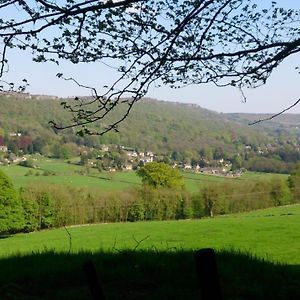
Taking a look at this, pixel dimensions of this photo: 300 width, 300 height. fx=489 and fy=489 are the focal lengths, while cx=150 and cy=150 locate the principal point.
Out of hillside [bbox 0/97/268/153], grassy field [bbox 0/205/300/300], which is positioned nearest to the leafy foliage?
hillside [bbox 0/97/268/153]

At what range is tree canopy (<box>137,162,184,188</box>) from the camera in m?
60.4

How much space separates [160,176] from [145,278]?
2201 inches

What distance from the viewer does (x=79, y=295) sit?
4422 millimetres

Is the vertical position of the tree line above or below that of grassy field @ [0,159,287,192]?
below

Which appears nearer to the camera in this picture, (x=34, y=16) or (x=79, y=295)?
(x=79, y=295)

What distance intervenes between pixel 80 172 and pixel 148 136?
4768 cm

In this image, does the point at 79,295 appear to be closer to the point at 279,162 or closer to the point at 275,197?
the point at 275,197

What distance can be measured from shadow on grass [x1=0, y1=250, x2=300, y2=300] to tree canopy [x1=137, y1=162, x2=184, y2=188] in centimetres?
5385

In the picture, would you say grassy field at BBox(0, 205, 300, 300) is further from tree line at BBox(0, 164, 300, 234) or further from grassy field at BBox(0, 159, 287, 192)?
grassy field at BBox(0, 159, 287, 192)

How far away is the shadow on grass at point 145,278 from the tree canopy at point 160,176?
2120 inches

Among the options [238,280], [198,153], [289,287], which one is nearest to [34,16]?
[238,280]

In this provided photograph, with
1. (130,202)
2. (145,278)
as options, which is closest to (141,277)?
(145,278)

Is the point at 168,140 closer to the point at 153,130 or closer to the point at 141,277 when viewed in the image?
the point at 153,130

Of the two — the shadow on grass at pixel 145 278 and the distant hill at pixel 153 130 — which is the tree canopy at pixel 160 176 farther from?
the shadow on grass at pixel 145 278
